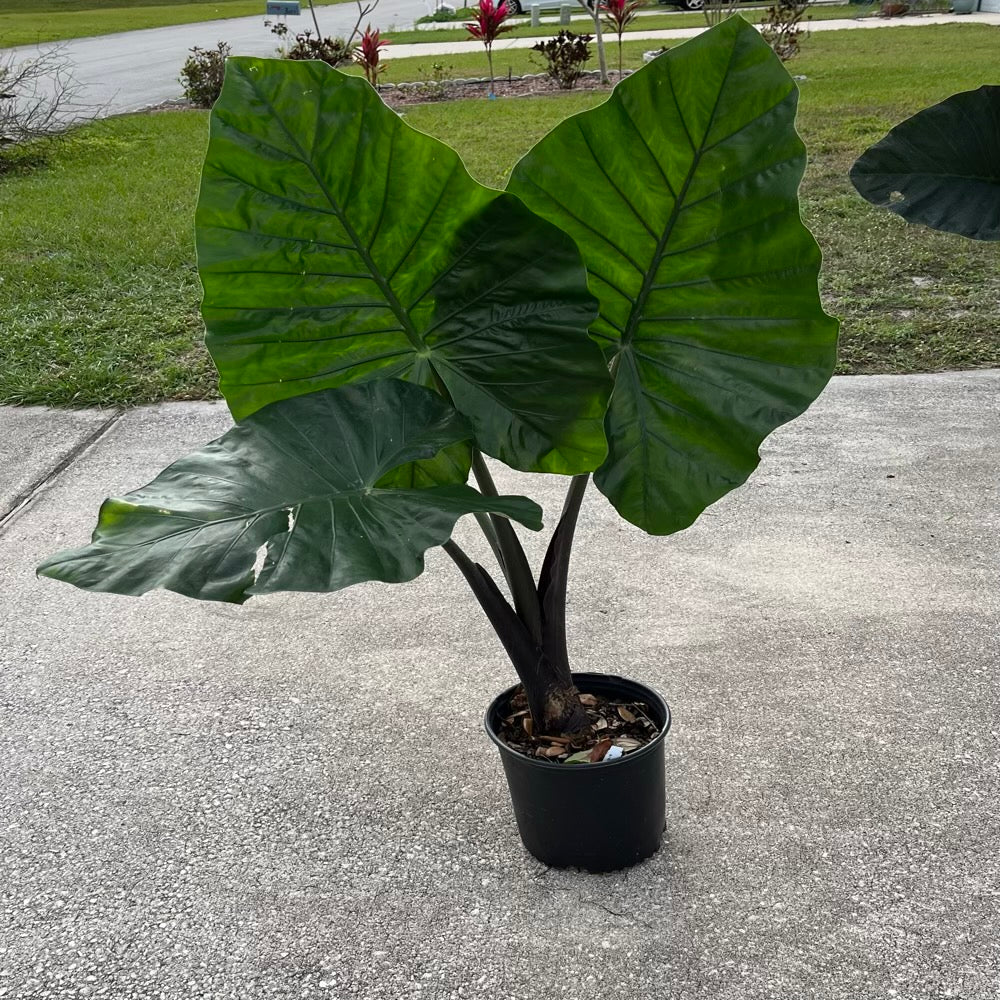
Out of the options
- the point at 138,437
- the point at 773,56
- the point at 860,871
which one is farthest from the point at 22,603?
the point at 773,56

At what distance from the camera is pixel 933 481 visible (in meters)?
3.44

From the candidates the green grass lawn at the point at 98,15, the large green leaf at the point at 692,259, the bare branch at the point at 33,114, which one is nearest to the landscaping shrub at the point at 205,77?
the bare branch at the point at 33,114

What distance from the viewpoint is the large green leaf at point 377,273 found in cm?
158

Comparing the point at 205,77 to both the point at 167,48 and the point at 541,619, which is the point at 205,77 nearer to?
the point at 167,48

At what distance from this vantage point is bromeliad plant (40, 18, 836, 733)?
4.88 ft

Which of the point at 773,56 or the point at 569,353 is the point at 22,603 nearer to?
the point at 569,353

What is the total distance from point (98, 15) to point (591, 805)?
33650mm

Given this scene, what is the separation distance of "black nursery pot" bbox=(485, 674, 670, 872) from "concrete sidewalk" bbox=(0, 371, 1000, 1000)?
5 cm

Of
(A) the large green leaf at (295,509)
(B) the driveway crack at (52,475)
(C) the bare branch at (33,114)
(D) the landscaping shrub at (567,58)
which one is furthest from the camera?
(D) the landscaping shrub at (567,58)

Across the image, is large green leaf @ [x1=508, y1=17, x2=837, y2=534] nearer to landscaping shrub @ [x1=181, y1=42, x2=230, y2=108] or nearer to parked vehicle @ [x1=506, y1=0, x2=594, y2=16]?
landscaping shrub @ [x1=181, y1=42, x2=230, y2=108]

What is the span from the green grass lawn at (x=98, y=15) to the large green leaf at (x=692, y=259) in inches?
821

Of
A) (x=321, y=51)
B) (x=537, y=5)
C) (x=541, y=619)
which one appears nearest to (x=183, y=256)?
(x=541, y=619)

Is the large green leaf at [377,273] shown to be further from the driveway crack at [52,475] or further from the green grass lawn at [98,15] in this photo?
the green grass lawn at [98,15]

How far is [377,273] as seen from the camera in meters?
1.74
